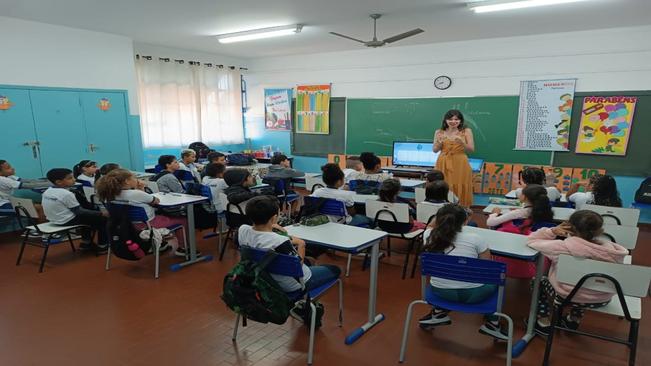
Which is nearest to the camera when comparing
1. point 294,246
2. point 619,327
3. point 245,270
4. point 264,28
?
point 245,270

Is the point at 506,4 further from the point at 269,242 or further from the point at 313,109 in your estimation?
the point at 313,109

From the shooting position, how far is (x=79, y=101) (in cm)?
604

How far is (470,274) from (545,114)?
508cm

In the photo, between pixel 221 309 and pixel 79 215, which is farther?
pixel 79 215

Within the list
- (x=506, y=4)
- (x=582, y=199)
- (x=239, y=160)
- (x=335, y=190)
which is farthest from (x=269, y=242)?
(x=239, y=160)

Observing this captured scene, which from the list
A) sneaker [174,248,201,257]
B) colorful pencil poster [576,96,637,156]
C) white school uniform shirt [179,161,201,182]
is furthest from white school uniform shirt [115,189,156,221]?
colorful pencil poster [576,96,637,156]

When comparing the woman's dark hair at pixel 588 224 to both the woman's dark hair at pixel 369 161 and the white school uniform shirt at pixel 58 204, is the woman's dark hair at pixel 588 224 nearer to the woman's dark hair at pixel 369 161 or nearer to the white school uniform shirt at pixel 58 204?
the woman's dark hair at pixel 369 161

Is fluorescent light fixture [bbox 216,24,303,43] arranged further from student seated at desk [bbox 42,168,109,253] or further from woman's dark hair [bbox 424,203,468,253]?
woman's dark hair [bbox 424,203,468,253]

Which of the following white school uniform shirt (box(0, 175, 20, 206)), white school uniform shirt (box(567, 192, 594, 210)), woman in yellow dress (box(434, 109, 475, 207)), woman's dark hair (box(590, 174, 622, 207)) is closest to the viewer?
woman's dark hair (box(590, 174, 622, 207))

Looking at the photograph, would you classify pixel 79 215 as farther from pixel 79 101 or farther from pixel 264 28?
pixel 264 28

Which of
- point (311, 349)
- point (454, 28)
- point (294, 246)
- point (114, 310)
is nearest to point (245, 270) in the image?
point (294, 246)

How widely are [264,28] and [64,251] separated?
3943 mm

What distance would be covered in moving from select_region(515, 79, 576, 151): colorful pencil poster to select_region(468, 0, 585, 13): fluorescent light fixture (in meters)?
2.08

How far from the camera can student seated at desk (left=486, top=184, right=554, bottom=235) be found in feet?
9.77
